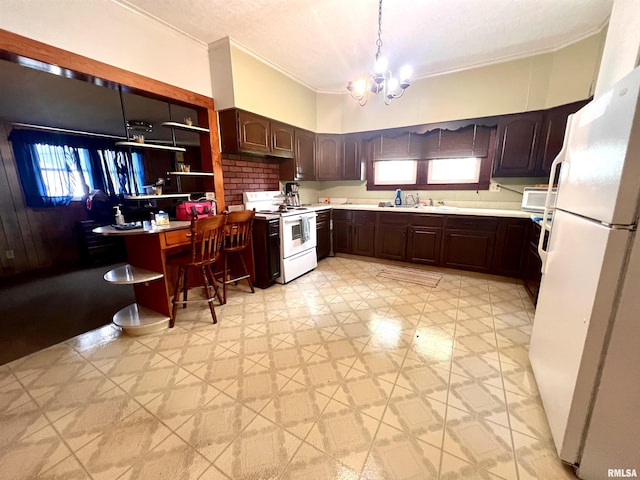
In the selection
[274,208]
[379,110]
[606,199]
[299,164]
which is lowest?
[274,208]

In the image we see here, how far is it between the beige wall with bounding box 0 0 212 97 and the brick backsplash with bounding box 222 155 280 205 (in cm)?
81

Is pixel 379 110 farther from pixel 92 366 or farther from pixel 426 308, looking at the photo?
pixel 92 366

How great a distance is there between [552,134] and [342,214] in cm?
274

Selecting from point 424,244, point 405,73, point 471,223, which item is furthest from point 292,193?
point 471,223

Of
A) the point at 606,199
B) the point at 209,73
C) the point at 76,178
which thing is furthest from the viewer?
the point at 76,178

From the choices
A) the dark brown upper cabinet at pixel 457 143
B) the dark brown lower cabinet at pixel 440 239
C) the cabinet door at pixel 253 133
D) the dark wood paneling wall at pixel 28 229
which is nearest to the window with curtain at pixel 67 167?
the dark wood paneling wall at pixel 28 229

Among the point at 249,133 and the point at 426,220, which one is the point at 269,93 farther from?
the point at 426,220

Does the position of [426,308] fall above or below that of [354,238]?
below

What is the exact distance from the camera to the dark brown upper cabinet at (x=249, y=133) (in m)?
2.90

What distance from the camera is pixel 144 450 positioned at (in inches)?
47.3

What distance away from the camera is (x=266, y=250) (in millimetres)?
2977

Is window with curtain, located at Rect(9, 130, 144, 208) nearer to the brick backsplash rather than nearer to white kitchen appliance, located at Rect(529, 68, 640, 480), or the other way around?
the brick backsplash

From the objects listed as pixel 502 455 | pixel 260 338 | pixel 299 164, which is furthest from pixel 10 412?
pixel 299 164

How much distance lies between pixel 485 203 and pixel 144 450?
4256mm
